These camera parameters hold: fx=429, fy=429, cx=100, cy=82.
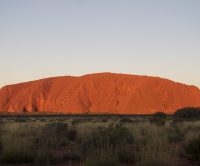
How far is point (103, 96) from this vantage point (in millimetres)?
A: 107000

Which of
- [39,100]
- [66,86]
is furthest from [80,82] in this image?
[39,100]

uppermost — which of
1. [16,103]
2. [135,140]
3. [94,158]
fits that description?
[94,158]

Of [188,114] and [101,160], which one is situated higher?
[101,160]

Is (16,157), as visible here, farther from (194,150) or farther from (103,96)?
(103,96)

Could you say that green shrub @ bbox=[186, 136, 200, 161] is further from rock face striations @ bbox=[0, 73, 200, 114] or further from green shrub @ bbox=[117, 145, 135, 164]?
rock face striations @ bbox=[0, 73, 200, 114]

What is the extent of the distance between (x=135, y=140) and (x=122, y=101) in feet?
284

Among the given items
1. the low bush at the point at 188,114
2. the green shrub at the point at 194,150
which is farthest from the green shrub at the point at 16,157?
the low bush at the point at 188,114

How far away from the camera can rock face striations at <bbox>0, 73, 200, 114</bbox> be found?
100125mm

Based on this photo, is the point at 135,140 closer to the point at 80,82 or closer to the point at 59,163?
the point at 59,163

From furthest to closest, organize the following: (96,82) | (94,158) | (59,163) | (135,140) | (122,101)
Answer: (96,82)
(122,101)
(135,140)
(59,163)
(94,158)

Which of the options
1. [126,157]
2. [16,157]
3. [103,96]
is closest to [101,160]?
[126,157]

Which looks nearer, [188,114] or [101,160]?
[101,160]

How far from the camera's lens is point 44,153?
11039 millimetres

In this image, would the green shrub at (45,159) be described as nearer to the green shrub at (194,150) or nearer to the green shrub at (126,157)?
the green shrub at (126,157)
